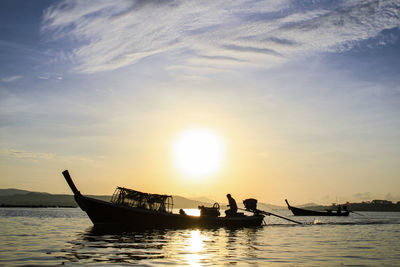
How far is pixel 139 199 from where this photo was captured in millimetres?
35281

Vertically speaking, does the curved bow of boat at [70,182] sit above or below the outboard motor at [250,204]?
above

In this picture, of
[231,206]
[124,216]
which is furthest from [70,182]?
[231,206]

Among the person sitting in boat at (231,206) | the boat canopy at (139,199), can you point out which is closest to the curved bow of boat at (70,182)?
the boat canopy at (139,199)

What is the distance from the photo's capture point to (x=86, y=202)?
34.3 metres

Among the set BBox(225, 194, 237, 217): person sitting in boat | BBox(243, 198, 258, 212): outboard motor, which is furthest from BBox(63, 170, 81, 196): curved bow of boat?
BBox(243, 198, 258, 212): outboard motor

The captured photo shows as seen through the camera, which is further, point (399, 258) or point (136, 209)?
point (136, 209)

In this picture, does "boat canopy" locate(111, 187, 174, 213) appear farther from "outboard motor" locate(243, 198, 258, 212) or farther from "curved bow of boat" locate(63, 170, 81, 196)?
"outboard motor" locate(243, 198, 258, 212)

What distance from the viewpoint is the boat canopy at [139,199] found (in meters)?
34.8

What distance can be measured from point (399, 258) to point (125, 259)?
45.0 ft

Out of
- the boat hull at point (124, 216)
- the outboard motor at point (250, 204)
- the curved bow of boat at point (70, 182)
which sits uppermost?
the curved bow of boat at point (70, 182)

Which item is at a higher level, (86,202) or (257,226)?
(86,202)

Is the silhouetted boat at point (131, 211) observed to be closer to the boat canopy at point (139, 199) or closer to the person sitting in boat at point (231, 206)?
the boat canopy at point (139, 199)

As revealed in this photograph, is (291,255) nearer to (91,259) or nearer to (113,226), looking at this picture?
(91,259)

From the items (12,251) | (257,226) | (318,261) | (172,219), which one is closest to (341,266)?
(318,261)
